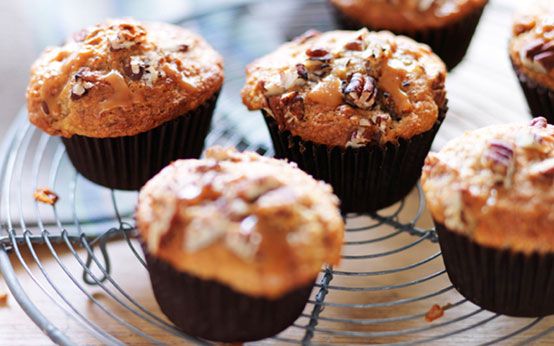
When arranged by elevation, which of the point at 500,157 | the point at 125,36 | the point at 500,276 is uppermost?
the point at 125,36

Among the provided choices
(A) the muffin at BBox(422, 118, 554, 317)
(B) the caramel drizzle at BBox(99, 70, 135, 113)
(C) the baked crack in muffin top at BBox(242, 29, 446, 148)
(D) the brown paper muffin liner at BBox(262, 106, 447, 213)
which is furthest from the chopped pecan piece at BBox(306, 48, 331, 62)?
(B) the caramel drizzle at BBox(99, 70, 135, 113)

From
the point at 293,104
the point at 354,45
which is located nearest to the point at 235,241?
the point at 293,104

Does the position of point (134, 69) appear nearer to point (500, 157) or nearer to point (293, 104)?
point (293, 104)

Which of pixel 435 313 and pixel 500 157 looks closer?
pixel 500 157

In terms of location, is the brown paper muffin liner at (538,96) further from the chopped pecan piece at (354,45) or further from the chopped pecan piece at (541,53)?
the chopped pecan piece at (354,45)

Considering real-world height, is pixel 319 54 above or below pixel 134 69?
below

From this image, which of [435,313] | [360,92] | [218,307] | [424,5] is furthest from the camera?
[424,5]

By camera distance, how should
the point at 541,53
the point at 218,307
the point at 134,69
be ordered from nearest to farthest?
the point at 218,307, the point at 134,69, the point at 541,53
